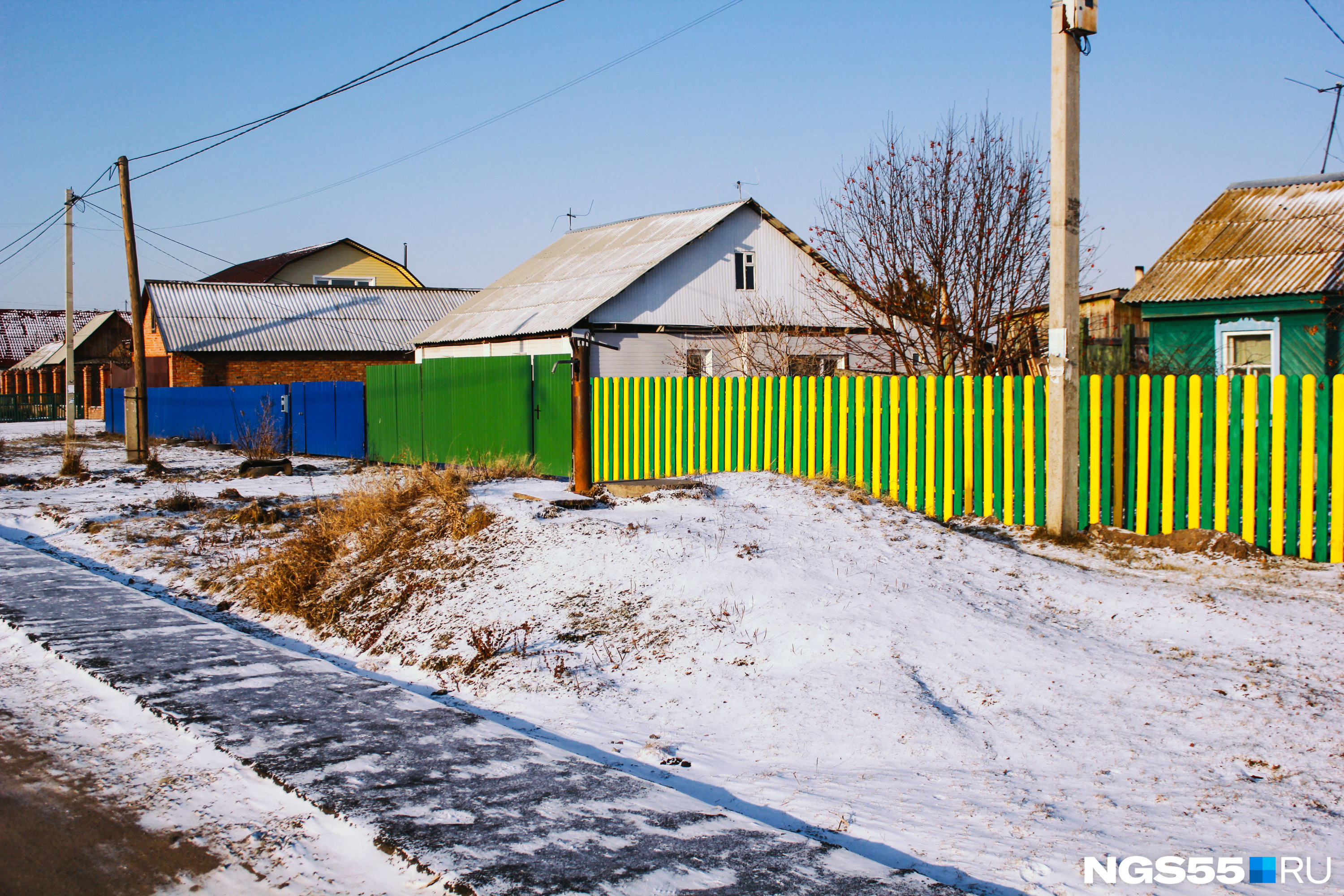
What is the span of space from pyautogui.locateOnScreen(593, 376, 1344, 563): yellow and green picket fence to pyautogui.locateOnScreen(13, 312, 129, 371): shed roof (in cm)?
5281

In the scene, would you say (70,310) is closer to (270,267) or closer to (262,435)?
(262,435)

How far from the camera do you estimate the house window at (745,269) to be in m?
25.4

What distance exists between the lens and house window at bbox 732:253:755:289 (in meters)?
25.4

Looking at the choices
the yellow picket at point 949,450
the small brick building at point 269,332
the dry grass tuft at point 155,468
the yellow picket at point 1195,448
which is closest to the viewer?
the yellow picket at point 1195,448

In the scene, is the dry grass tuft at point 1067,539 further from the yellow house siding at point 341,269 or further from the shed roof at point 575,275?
the yellow house siding at point 341,269

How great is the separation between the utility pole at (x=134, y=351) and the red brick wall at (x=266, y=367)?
497 inches

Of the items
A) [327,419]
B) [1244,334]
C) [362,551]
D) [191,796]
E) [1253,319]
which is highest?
[1253,319]

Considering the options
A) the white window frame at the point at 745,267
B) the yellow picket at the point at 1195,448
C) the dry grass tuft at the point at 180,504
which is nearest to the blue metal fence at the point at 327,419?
the dry grass tuft at the point at 180,504

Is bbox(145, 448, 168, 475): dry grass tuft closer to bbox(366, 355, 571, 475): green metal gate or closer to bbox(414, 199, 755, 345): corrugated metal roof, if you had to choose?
bbox(366, 355, 571, 475): green metal gate

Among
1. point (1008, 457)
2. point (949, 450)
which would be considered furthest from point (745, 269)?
point (1008, 457)

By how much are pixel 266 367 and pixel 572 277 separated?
15.5 metres

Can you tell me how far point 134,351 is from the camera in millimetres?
20906

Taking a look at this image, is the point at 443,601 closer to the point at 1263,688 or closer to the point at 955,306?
the point at 1263,688

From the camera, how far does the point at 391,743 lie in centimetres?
466
